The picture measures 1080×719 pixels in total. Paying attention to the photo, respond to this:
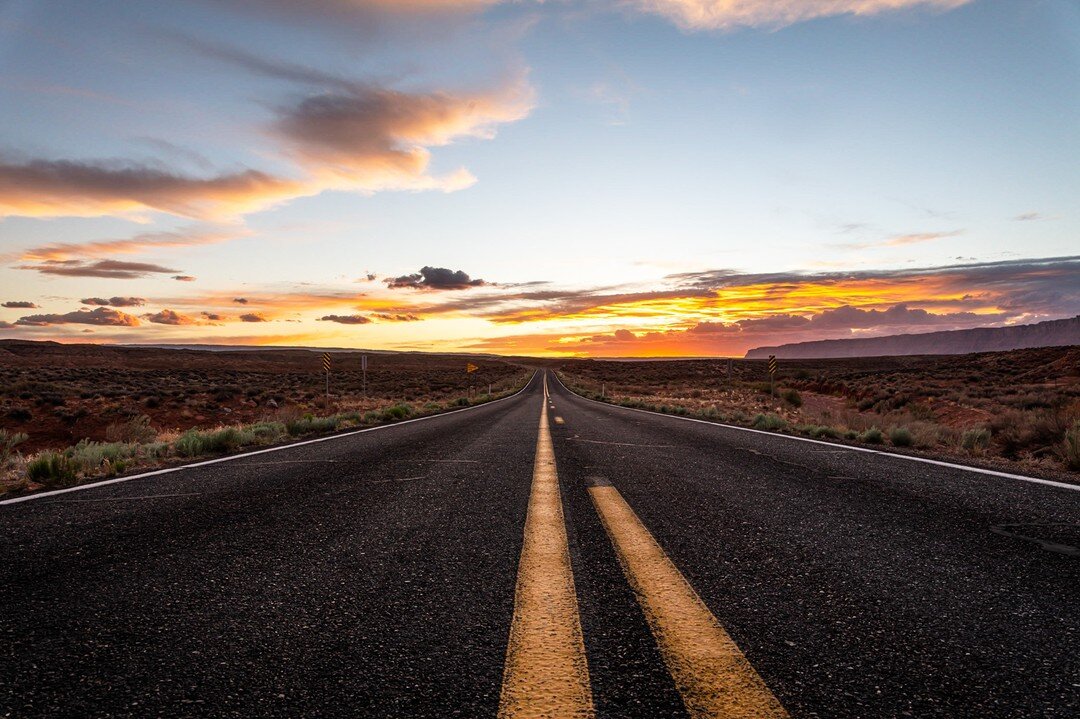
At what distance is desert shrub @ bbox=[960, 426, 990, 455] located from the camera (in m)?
9.69

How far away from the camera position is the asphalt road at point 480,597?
4.92 ft

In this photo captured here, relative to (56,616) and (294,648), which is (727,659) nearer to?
(294,648)

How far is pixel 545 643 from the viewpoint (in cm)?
175

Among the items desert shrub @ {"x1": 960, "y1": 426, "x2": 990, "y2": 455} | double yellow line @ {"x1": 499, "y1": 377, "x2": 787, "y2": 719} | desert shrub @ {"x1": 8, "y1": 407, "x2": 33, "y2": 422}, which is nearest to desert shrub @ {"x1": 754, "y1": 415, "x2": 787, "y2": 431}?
desert shrub @ {"x1": 960, "y1": 426, "x2": 990, "y2": 455}

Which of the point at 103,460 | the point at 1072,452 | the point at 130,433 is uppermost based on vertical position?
the point at 103,460

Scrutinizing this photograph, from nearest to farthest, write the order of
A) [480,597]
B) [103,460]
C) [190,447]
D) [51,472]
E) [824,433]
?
1. [480,597]
2. [51,472]
3. [103,460]
4. [190,447]
5. [824,433]

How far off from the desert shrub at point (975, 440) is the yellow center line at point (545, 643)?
392 inches

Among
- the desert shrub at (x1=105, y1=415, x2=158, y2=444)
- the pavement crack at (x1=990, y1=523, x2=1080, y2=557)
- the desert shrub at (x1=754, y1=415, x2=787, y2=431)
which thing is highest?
the pavement crack at (x1=990, y1=523, x2=1080, y2=557)

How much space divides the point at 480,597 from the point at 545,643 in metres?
0.52

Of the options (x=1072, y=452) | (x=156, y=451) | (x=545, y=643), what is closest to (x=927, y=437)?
(x=1072, y=452)

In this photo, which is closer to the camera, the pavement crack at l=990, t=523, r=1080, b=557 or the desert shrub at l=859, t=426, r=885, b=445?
the pavement crack at l=990, t=523, r=1080, b=557

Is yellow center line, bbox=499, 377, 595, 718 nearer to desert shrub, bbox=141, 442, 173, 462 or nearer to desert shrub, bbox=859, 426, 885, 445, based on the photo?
desert shrub, bbox=141, 442, 173, 462

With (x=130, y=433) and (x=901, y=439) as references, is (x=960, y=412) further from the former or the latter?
(x=130, y=433)

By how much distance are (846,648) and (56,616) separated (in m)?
2.76
